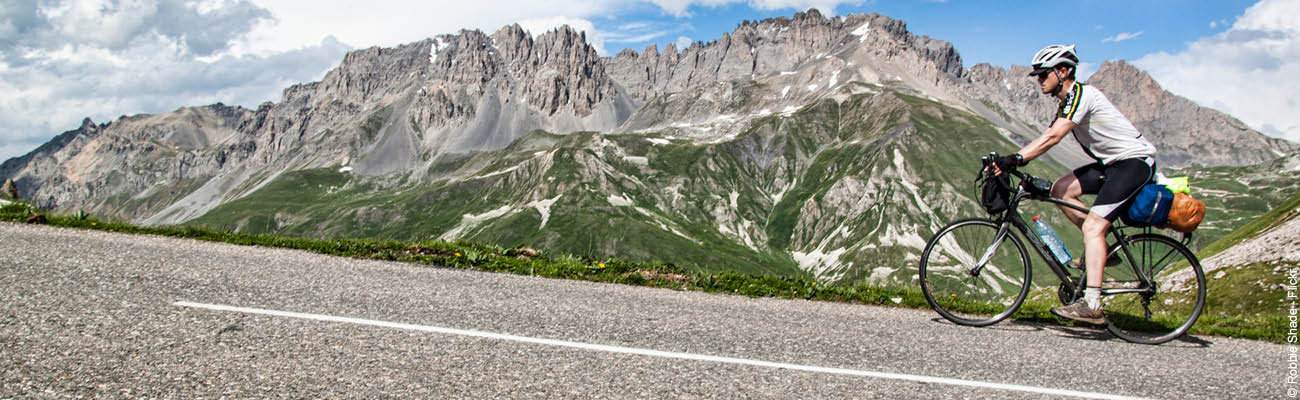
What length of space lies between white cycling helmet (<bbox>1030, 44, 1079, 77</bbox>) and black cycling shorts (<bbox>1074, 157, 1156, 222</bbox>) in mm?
1521

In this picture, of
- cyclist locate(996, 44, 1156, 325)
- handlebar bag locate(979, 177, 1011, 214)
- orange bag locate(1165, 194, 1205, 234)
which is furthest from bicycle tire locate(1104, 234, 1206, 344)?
handlebar bag locate(979, 177, 1011, 214)

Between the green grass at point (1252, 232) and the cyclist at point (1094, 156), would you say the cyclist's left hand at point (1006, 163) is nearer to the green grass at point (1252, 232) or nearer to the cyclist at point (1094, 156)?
the cyclist at point (1094, 156)

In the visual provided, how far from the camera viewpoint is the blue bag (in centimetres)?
910

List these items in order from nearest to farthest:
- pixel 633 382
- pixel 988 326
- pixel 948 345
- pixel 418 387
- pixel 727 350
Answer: pixel 418 387, pixel 633 382, pixel 727 350, pixel 948 345, pixel 988 326

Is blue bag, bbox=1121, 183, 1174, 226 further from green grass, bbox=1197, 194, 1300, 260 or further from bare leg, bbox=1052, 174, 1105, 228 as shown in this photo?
green grass, bbox=1197, 194, 1300, 260

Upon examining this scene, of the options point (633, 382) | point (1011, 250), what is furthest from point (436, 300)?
point (1011, 250)

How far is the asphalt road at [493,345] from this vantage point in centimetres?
584

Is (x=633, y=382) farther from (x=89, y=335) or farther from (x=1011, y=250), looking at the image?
(x=1011, y=250)

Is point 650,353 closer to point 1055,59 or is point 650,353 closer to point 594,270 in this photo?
point 594,270

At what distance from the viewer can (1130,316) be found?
9.96 metres

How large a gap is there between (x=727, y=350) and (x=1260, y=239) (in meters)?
23.2

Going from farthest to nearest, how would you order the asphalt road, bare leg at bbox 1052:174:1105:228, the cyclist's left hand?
bare leg at bbox 1052:174:1105:228
the cyclist's left hand
the asphalt road

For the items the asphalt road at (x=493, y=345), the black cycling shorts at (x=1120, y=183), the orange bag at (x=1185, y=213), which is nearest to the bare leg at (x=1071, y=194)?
the black cycling shorts at (x=1120, y=183)

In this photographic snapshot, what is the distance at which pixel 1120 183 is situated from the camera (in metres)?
9.34
